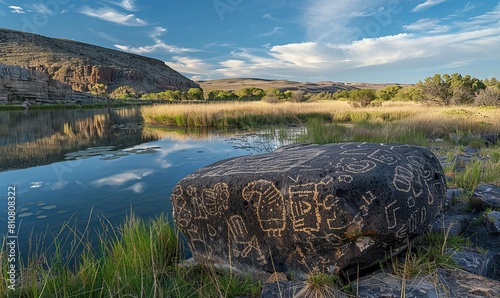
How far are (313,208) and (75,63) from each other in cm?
8676

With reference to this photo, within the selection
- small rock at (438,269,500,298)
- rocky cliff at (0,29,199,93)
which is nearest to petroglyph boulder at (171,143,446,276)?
small rock at (438,269,500,298)

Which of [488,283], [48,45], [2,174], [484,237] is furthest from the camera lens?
[48,45]

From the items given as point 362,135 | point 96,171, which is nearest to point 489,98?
point 362,135

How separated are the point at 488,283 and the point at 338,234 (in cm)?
97

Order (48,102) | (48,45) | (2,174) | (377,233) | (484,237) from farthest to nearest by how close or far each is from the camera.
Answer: (48,45)
(48,102)
(2,174)
(484,237)
(377,233)

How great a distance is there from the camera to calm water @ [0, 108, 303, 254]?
4785mm

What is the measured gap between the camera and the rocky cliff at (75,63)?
2689 inches

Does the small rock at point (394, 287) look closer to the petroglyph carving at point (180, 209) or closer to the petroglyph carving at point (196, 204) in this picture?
the petroglyph carving at point (196, 204)

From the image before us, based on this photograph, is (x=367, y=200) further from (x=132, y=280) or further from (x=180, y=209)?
(x=132, y=280)

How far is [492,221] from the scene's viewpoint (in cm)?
326

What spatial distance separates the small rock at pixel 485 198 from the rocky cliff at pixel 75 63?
234ft

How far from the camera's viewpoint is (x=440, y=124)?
452 inches

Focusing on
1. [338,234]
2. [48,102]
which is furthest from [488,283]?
[48,102]

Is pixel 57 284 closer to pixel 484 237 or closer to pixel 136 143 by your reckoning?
pixel 484 237
